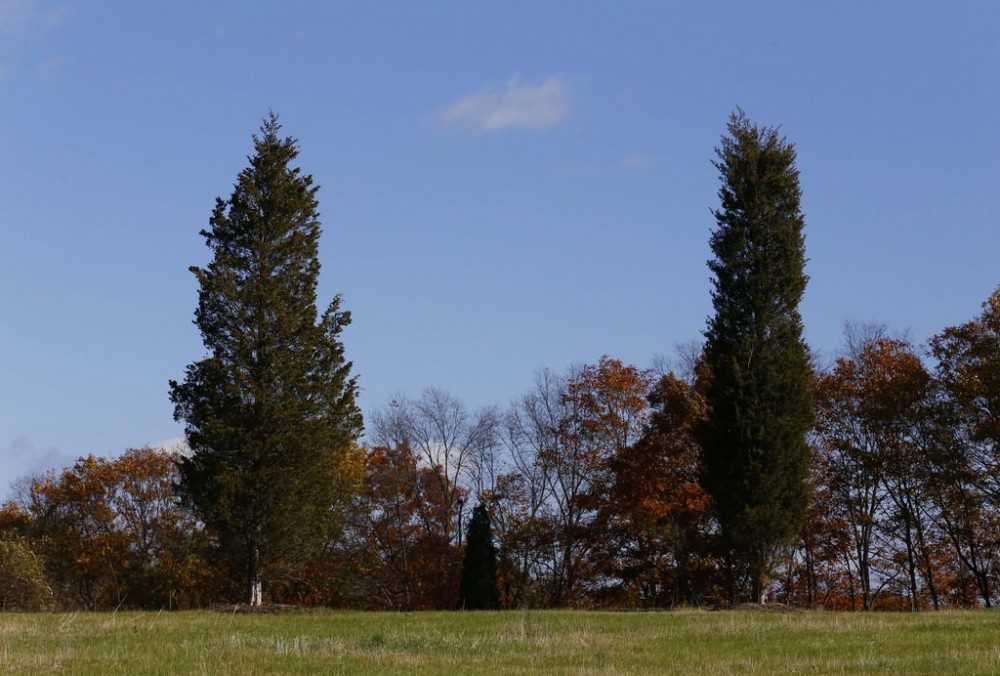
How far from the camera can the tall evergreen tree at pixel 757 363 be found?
30.6 m

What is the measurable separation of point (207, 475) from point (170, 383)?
10.4 ft

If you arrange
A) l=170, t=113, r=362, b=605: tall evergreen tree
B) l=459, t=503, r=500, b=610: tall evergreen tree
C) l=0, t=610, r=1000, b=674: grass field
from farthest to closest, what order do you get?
l=459, t=503, r=500, b=610: tall evergreen tree, l=170, t=113, r=362, b=605: tall evergreen tree, l=0, t=610, r=1000, b=674: grass field

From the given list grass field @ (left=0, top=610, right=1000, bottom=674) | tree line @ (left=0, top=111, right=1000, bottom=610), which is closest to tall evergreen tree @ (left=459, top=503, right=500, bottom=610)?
tree line @ (left=0, top=111, right=1000, bottom=610)

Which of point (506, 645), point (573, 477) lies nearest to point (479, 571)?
point (573, 477)

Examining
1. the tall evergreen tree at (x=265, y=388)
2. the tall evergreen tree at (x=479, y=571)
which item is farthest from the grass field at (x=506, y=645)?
the tall evergreen tree at (x=479, y=571)

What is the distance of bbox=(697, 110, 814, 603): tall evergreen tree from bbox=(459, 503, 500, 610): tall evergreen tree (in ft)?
35.3

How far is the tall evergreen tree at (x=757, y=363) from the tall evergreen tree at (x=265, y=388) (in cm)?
1163

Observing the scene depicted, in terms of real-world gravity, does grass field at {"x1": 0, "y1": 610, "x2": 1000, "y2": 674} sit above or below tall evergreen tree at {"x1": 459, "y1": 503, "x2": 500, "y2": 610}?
below

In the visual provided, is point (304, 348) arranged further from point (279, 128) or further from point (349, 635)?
point (349, 635)

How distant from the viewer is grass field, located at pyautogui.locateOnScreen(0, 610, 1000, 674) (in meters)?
12.4

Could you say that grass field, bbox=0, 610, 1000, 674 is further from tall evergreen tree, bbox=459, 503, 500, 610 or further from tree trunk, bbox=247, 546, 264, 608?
tall evergreen tree, bbox=459, 503, 500, 610

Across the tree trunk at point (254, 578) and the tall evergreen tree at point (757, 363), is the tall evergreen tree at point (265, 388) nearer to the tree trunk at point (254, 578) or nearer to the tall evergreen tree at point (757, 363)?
the tree trunk at point (254, 578)

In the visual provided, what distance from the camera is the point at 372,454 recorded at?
54.7m

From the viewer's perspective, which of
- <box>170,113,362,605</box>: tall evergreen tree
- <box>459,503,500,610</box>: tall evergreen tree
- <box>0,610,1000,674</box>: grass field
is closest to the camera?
<box>0,610,1000,674</box>: grass field
